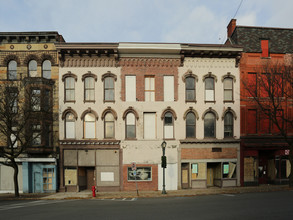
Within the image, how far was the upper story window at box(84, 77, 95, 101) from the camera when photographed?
63.5 feet

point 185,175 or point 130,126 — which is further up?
point 130,126

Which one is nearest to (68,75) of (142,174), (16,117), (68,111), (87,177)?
(68,111)

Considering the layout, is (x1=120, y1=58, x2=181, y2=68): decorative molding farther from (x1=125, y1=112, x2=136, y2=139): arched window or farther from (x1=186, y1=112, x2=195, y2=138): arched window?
(x1=186, y1=112, x2=195, y2=138): arched window

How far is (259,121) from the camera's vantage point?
20.0 metres

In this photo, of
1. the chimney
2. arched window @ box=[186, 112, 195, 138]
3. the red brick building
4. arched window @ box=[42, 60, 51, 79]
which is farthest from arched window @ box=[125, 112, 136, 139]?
the chimney

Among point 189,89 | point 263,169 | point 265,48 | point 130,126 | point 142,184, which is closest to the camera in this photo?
point 142,184

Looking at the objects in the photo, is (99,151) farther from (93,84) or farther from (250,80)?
(250,80)

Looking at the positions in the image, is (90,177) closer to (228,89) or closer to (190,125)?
(190,125)

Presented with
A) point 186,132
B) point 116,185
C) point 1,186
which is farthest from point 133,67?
point 1,186

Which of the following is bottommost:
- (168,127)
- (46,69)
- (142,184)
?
(142,184)

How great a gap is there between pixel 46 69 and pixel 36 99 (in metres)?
3.95

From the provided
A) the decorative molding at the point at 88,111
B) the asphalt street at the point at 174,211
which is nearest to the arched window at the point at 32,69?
the decorative molding at the point at 88,111

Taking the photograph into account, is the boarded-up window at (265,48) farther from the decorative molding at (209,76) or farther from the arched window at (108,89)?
the arched window at (108,89)

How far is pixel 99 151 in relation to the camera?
61.9 ft
